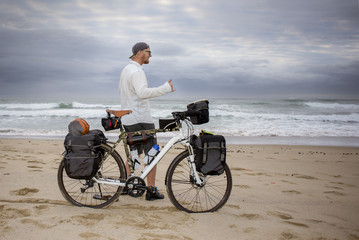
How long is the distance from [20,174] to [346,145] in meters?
11.0

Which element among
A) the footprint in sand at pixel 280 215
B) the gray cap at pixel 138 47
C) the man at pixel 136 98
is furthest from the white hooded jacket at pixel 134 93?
the footprint in sand at pixel 280 215

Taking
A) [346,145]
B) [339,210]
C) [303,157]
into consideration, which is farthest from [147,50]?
[346,145]

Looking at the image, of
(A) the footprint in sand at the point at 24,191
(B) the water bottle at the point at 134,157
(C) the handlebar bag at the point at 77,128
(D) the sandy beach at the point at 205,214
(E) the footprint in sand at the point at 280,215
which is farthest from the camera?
(A) the footprint in sand at the point at 24,191

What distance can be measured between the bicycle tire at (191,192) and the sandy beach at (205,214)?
167 millimetres

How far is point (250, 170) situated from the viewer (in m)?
6.06

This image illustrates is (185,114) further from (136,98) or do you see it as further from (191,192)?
(191,192)

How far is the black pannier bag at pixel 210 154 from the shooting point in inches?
127

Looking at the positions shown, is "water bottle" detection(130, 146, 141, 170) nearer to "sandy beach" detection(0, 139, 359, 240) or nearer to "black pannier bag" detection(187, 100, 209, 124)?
"sandy beach" detection(0, 139, 359, 240)

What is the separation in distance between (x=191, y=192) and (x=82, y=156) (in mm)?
1852

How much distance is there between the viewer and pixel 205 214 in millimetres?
3439

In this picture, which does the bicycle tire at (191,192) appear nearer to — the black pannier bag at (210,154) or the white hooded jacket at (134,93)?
the black pannier bag at (210,154)

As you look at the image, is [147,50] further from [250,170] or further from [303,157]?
[303,157]

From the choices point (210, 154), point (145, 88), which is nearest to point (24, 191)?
point (145, 88)

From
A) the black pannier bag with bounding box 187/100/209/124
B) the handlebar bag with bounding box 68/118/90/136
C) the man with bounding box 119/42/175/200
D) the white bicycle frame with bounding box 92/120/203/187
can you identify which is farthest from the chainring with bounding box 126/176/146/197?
the black pannier bag with bounding box 187/100/209/124
